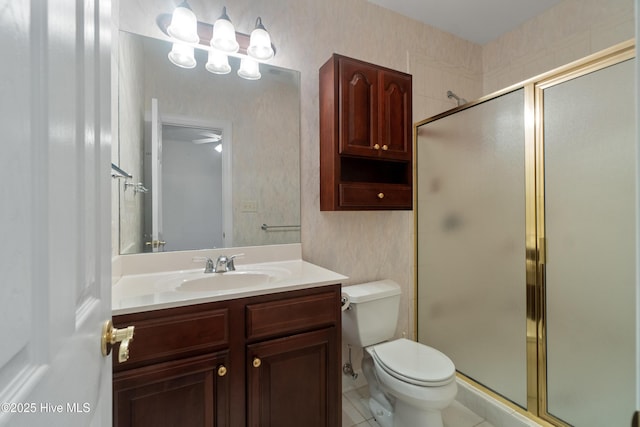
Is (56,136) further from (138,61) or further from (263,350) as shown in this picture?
(138,61)

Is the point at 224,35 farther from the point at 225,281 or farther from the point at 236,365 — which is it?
the point at 236,365

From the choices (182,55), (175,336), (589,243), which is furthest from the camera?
(182,55)

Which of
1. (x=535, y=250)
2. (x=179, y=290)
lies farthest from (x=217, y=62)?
(x=535, y=250)

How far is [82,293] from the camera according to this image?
0.42 metres

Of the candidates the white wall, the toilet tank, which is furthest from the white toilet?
the white wall

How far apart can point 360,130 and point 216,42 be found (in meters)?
0.87

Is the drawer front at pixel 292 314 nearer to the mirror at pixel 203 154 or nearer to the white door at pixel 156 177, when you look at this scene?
the mirror at pixel 203 154

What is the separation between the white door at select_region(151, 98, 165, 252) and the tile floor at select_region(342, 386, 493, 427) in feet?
4.51

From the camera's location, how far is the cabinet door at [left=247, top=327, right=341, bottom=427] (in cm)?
103

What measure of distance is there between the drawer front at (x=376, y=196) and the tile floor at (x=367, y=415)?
1.19m

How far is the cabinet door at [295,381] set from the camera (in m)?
1.03

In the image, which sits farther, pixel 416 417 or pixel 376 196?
pixel 376 196

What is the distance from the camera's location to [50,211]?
0.30m

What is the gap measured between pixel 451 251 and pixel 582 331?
722 mm
